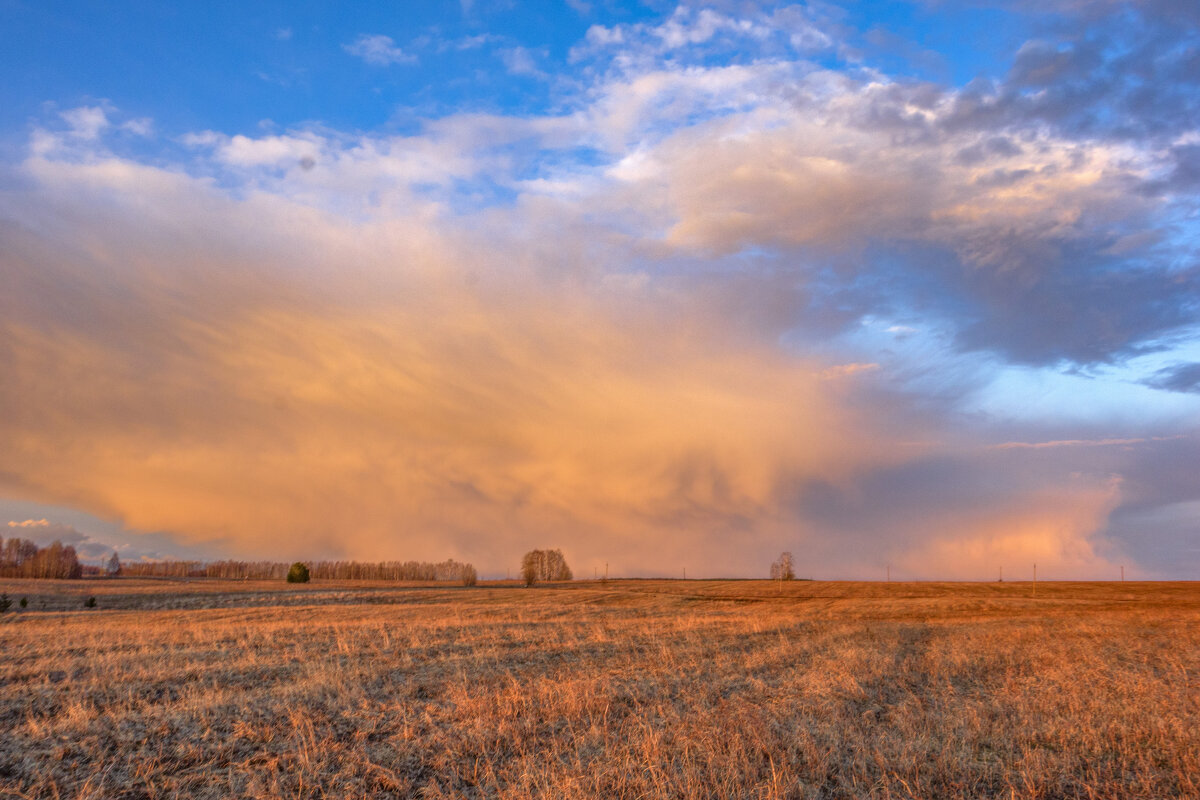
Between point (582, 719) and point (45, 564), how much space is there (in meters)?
176

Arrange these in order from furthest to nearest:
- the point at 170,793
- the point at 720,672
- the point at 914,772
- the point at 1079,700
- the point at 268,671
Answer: the point at 720,672 → the point at 268,671 → the point at 1079,700 → the point at 914,772 → the point at 170,793

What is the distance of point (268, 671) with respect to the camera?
17203 millimetres

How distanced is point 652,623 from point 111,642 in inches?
874

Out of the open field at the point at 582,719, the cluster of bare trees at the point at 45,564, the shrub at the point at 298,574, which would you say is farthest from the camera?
the cluster of bare trees at the point at 45,564

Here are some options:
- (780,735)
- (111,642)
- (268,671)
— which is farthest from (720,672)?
(111,642)

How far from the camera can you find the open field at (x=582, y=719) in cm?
949

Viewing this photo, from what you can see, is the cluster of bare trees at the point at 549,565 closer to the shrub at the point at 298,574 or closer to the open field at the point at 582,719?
the shrub at the point at 298,574

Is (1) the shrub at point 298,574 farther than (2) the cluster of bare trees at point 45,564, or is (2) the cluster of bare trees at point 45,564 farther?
(2) the cluster of bare trees at point 45,564

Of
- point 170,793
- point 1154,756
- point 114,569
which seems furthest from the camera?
point 114,569

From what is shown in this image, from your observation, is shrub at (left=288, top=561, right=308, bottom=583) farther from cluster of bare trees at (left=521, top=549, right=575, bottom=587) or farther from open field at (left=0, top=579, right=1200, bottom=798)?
open field at (left=0, top=579, right=1200, bottom=798)

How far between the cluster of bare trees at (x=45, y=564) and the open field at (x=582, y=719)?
151 m

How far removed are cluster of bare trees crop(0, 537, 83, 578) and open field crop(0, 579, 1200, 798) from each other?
15146 cm

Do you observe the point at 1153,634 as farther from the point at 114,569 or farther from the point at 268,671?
the point at 114,569

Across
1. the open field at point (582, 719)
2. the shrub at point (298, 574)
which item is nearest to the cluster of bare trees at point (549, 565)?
the shrub at point (298, 574)
